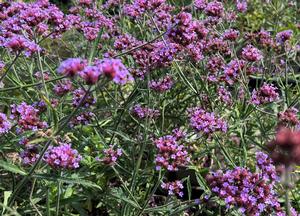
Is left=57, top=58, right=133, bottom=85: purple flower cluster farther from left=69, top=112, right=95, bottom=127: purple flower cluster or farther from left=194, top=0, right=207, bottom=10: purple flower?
left=194, top=0, right=207, bottom=10: purple flower

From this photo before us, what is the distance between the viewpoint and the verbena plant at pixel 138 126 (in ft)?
7.54

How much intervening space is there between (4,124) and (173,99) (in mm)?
1593

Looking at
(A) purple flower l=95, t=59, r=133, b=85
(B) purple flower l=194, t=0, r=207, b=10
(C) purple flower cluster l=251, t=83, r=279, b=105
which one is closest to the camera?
(A) purple flower l=95, t=59, r=133, b=85

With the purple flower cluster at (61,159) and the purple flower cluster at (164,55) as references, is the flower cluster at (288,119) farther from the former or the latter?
the purple flower cluster at (61,159)

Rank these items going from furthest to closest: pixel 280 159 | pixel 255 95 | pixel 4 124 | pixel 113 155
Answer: pixel 255 95, pixel 113 155, pixel 4 124, pixel 280 159

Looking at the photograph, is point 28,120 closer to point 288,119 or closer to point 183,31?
point 183,31

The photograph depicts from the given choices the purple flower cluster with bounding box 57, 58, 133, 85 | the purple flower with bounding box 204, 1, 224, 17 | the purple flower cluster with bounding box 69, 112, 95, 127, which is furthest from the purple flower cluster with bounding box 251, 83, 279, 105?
the purple flower cluster with bounding box 57, 58, 133, 85

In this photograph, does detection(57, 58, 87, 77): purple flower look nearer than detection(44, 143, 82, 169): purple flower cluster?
Yes

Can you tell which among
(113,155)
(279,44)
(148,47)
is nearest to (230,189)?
(113,155)

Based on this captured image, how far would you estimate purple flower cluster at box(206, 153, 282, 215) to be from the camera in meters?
2.27

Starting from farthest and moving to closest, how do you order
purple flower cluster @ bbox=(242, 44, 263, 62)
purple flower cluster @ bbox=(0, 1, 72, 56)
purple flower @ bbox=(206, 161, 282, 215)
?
purple flower cluster @ bbox=(242, 44, 263, 62) → purple flower cluster @ bbox=(0, 1, 72, 56) → purple flower @ bbox=(206, 161, 282, 215)

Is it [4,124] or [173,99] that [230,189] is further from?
[173,99]

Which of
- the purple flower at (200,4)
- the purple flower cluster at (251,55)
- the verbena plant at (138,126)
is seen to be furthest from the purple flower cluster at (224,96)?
the purple flower at (200,4)

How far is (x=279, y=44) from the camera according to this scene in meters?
3.70
